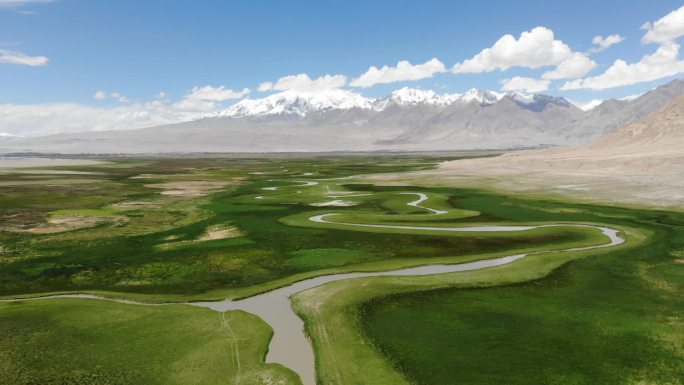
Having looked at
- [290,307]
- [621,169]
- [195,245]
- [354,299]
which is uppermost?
[621,169]

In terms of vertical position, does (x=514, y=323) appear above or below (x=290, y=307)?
above

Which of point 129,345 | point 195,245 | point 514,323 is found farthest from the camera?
point 195,245

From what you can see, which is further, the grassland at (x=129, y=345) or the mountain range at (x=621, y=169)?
the mountain range at (x=621, y=169)

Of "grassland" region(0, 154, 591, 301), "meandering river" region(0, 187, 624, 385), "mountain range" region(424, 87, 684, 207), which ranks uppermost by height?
"mountain range" region(424, 87, 684, 207)

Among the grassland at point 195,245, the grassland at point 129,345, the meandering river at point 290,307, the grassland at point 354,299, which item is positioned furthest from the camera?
the grassland at point 195,245

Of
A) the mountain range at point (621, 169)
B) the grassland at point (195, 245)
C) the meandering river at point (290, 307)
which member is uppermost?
the mountain range at point (621, 169)

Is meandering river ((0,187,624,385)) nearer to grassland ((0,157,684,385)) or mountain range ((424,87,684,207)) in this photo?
grassland ((0,157,684,385))

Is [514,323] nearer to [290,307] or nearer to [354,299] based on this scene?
[354,299]

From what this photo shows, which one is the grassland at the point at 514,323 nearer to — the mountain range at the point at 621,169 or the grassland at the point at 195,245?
the grassland at the point at 195,245

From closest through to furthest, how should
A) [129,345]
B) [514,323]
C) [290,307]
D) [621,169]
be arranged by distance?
[129,345] → [514,323] → [290,307] → [621,169]

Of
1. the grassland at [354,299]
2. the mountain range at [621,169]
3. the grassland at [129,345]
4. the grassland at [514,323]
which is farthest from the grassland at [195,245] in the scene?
the mountain range at [621,169]

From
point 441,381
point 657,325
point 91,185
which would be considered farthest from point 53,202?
point 657,325

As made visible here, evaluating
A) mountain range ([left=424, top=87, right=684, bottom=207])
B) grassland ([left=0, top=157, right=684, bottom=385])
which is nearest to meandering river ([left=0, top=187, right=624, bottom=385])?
grassland ([left=0, top=157, right=684, bottom=385])

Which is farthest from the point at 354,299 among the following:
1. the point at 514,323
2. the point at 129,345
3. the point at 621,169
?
the point at 621,169
